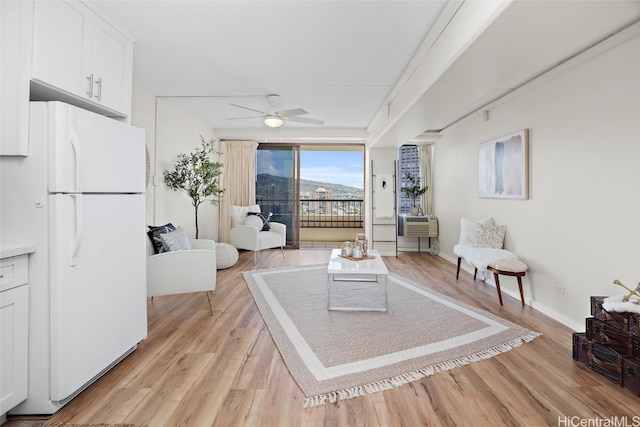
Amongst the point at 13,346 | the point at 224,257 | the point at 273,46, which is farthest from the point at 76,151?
the point at 224,257

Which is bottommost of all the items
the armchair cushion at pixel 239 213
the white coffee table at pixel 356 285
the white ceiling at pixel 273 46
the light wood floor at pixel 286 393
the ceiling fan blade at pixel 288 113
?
the light wood floor at pixel 286 393

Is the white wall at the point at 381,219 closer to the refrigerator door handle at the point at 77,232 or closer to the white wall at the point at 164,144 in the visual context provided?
the white wall at the point at 164,144

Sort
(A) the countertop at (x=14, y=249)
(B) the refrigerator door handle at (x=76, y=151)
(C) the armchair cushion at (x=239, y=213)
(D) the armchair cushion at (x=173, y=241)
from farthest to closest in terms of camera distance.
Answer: (C) the armchair cushion at (x=239, y=213), (D) the armchair cushion at (x=173, y=241), (B) the refrigerator door handle at (x=76, y=151), (A) the countertop at (x=14, y=249)

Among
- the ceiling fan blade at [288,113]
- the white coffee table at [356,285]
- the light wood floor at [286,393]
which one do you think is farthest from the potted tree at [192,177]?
the light wood floor at [286,393]

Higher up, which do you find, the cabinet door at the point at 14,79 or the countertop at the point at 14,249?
the cabinet door at the point at 14,79

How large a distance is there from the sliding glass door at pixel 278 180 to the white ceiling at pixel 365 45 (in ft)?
8.76

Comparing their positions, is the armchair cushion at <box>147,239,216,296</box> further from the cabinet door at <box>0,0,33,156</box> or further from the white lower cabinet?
the cabinet door at <box>0,0,33,156</box>

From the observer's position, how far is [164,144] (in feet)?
15.0

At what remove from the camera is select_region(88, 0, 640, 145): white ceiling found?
1933mm

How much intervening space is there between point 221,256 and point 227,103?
7.90 ft

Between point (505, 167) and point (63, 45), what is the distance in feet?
14.1

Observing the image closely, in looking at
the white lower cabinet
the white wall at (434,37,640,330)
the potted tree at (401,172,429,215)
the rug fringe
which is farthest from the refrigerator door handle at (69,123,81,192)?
the potted tree at (401,172,429,215)

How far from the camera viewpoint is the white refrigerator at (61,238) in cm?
165

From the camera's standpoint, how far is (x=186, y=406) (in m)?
1.73
